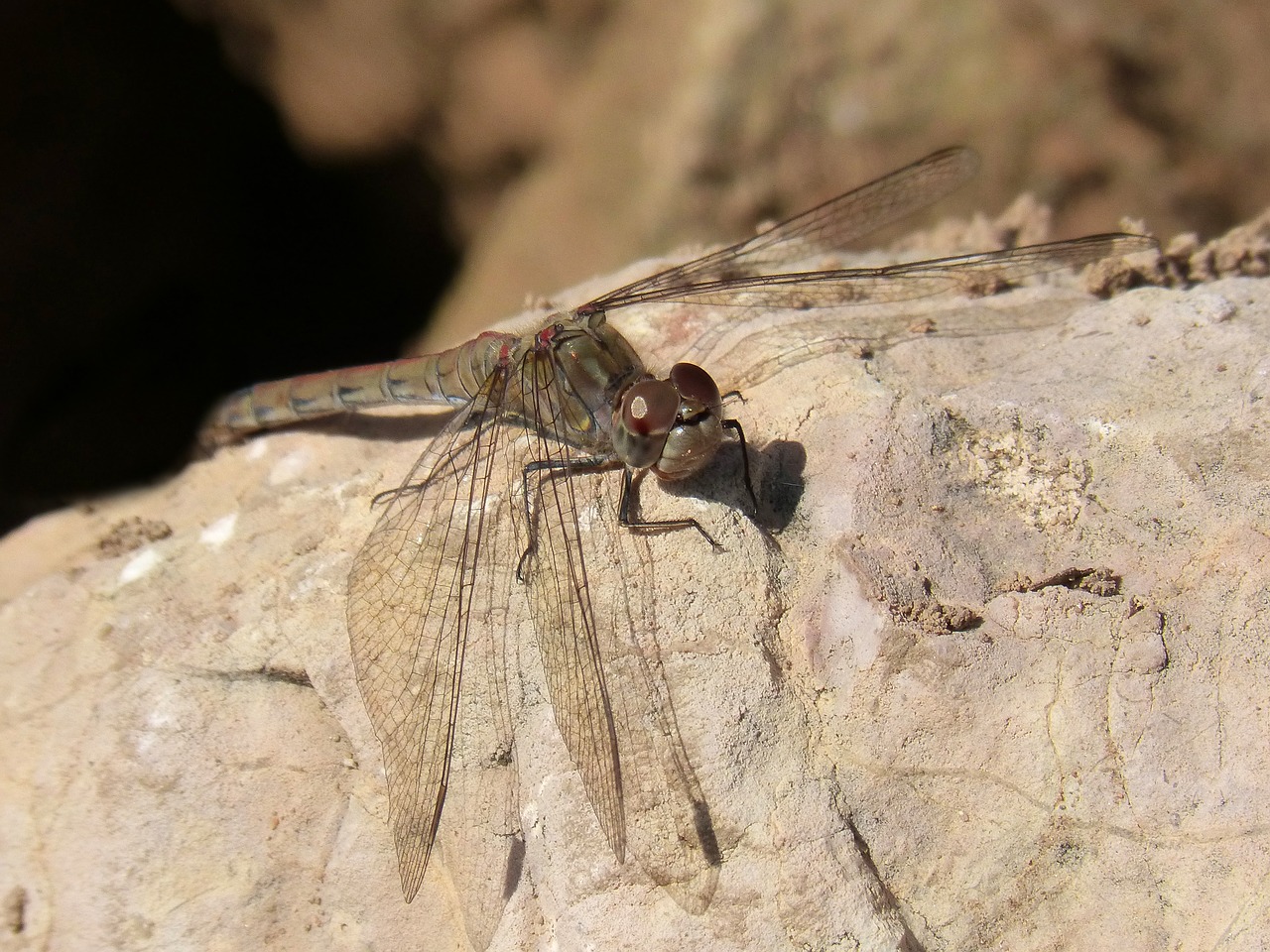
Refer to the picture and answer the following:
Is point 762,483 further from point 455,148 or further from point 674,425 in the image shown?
point 455,148

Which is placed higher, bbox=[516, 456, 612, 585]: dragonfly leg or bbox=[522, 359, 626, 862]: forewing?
bbox=[516, 456, 612, 585]: dragonfly leg

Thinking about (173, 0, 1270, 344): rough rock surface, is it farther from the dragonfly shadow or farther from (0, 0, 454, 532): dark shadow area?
the dragonfly shadow

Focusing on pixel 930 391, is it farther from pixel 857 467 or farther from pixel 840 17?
pixel 840 17

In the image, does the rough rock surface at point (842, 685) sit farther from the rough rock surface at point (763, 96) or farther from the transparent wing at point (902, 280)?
the rough rock surface at point (763, 96)

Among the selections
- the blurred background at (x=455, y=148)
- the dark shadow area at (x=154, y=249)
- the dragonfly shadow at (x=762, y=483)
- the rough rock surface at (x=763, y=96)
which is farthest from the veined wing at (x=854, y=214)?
the dark shadow area at (x=154, y=249)

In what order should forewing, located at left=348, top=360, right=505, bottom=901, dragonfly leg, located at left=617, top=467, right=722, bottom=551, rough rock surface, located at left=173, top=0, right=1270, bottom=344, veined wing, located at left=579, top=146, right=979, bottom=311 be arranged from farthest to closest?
rough rock surface, located at left=173, top=0, right=1270, bottom=344
veined wing, located at left=579, top=146, right=979, bottom=311
dragonfly leg, located at left=617, top=467, right=722, bottom=551
forewing, located at left=348, top=360, right=505, bottom=901

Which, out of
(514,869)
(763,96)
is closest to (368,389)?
(514,869)

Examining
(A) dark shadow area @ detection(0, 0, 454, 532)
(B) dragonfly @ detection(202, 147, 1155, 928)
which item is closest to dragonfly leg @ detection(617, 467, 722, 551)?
(B) dragonfly @ detection(202, 147, 1155, 928)
